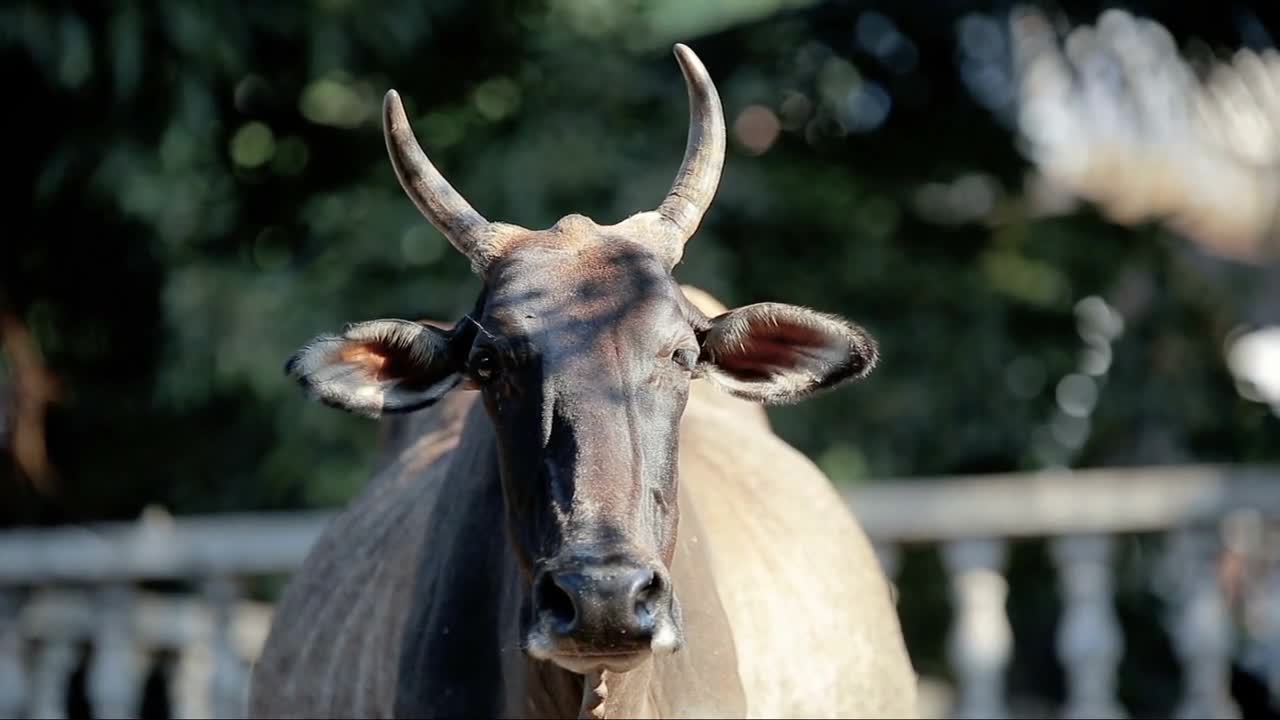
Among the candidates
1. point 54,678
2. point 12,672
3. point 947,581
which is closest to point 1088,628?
point 947,581

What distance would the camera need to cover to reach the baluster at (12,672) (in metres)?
7.76

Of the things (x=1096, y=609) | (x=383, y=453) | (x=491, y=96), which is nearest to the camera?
(x=383, y=453)

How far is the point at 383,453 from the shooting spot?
579 cm

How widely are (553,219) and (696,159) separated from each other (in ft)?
13.1

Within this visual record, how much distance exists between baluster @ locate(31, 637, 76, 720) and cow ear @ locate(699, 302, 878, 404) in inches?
190

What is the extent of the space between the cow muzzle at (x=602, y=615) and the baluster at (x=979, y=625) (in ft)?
12.1

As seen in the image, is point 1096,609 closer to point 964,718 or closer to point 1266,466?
point 964,718

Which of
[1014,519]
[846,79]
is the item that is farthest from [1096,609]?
[846,79]

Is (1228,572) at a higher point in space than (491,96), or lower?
lower

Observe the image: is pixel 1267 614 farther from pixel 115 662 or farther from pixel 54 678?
pixel 54 678

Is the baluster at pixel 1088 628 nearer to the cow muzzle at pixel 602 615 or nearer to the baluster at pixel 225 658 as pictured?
the baluster at pixel 225 658

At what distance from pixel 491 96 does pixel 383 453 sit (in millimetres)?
2967

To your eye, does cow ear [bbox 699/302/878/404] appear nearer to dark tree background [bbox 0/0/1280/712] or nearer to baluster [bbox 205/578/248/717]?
baluster [bbox 205/578/248/717]

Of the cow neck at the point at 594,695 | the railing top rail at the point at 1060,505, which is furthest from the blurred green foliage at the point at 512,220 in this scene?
the cow neck at the point at 594,695
